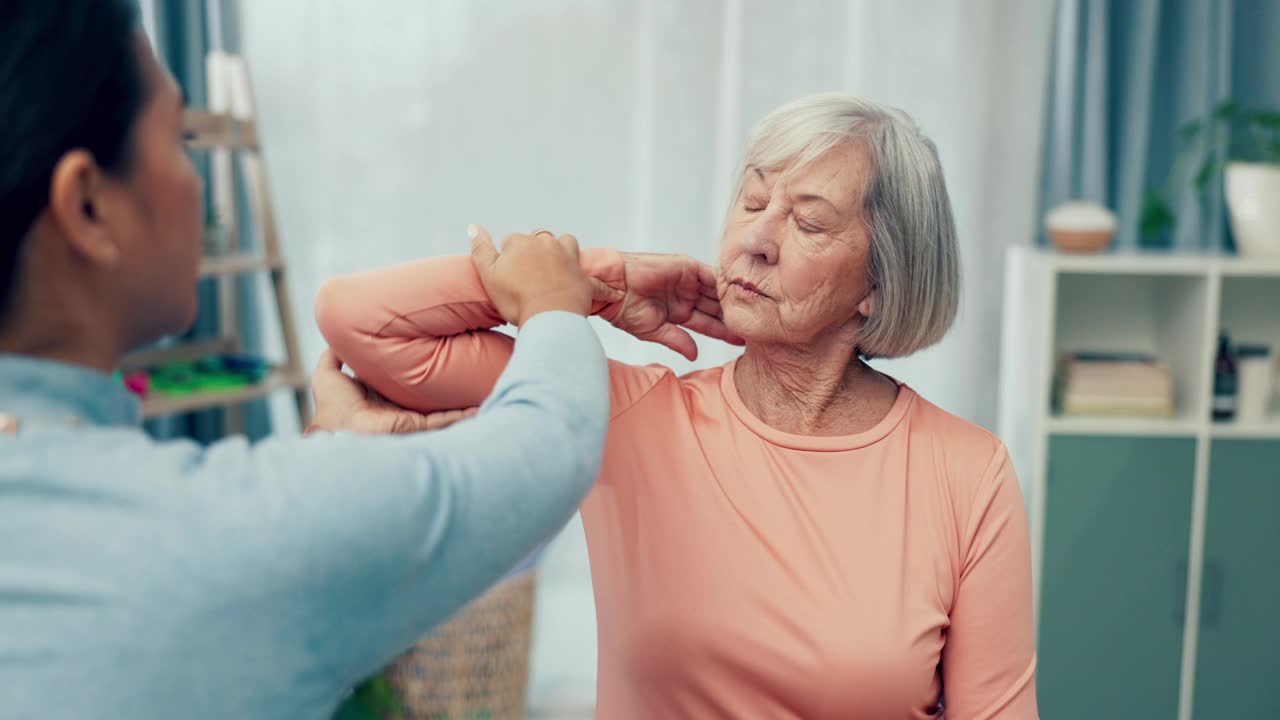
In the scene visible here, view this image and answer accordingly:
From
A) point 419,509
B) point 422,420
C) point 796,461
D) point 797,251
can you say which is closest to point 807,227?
point 797,251

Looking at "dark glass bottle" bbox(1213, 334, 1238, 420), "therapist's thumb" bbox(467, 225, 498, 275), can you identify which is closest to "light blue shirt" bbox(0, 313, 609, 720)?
"therapist's thumb" bbox(467, 225, 498, 275)

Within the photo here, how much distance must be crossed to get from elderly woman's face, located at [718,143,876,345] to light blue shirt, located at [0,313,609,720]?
0.64m

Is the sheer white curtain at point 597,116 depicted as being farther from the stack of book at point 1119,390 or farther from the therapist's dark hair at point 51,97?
the therapist's dark hair at point 51,97

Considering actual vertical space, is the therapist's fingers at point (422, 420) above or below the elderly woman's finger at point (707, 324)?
below

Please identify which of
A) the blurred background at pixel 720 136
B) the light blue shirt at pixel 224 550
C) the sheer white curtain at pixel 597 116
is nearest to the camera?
the light blue shirt at pixel 224 550

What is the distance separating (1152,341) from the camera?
117 inches

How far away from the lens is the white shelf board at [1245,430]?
2.67 m

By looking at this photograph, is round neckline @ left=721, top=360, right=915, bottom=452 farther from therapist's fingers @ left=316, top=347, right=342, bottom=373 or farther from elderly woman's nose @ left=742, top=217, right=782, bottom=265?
therapist's fingers @ left=316, top=347, right=342, bottom=373

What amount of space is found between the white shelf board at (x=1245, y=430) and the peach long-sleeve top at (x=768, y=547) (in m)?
1.62

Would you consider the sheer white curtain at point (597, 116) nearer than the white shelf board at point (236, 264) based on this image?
No

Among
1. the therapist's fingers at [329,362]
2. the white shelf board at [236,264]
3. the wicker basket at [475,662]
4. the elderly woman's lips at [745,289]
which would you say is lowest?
the wicker basket at [475,662]

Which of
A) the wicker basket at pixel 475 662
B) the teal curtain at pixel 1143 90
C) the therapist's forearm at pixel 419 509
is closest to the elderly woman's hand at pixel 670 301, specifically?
the therapist's forearm at pixel 419 509

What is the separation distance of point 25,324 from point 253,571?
8.5 inches

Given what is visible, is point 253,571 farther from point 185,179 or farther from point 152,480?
point 185,179
